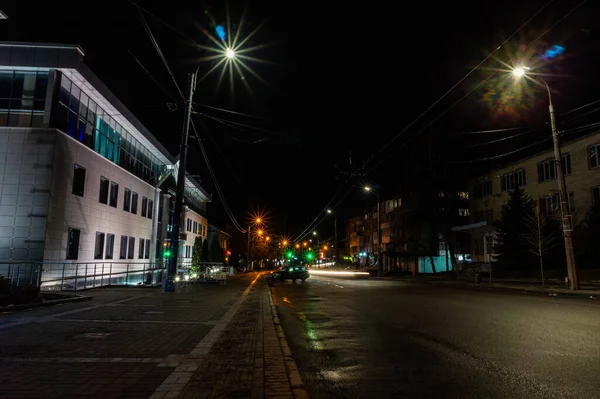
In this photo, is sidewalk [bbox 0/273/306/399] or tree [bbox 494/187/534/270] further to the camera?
tree [bbox 494/187/534/270]

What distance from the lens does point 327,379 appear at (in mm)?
5723

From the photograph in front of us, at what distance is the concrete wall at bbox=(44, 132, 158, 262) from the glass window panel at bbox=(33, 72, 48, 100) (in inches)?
84.6

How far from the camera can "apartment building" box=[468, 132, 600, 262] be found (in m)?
31.8

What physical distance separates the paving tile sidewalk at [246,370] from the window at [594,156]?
32135 millimetres

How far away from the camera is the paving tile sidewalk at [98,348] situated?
465cm

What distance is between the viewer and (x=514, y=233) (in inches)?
1385

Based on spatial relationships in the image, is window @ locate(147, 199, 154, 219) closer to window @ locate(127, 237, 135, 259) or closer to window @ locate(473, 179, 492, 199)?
window @ locate(127, 237, 135, 259)

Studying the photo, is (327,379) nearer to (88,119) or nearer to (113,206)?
(88,119)

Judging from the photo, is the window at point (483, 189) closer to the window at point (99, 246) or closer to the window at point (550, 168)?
the window at point (550, 168)

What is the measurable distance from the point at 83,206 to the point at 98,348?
17705 millimetres

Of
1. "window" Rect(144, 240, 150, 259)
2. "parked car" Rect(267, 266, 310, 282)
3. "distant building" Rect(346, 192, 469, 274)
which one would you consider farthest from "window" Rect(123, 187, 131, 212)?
"distant building" Rect(346, 192, 469, 274)

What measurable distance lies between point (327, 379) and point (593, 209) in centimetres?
3001

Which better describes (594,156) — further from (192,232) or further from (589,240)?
(192,232)

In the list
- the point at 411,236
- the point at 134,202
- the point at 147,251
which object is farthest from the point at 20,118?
the point at 411,236
